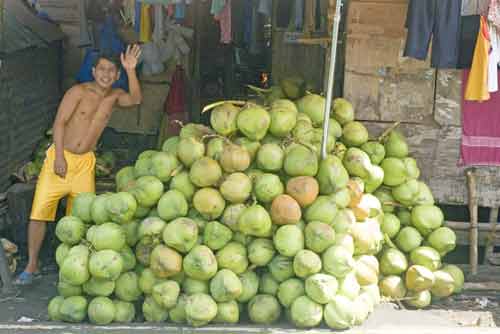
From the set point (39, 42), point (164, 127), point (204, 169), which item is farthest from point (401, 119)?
point (39, 42)

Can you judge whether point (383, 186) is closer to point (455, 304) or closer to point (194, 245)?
point (455, 304)

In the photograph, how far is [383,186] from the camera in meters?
5.75

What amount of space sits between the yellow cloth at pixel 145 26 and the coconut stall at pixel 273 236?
8.54ft

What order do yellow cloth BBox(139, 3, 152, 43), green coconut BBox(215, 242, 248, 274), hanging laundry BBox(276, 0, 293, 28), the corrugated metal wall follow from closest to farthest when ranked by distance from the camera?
1. green coconut BBox(215, 242, 248, 274)
2. the corrugated metal wall
3. yellow cloth BBox(139, 3, 152, 43)
4. hanging laundry BBox(276, 0, 293, 28)

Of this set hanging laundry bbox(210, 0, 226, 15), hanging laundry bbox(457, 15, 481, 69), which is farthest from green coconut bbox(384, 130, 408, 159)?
hanging laundry bbox(210, 0, 226, 15)

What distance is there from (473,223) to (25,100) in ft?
15.5

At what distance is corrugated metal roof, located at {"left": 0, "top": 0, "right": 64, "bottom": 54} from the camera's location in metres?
7.42

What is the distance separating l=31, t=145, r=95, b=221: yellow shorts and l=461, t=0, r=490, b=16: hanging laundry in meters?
3.14

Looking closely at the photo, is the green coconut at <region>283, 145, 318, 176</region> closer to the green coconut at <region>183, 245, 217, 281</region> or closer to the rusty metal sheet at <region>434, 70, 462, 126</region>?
the green coconut at <region>183, 245, 217, 281</region>

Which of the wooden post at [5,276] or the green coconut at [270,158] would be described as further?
the wooden post at [5,276]

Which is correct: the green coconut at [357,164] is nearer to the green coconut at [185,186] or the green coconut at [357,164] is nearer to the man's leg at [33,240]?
the green coconut at [185,186]

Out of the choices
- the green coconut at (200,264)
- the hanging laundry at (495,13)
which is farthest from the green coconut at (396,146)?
the green coconut at (200,264)

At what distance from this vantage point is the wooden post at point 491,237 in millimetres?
6098

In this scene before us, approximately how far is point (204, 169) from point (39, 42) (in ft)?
12.4
